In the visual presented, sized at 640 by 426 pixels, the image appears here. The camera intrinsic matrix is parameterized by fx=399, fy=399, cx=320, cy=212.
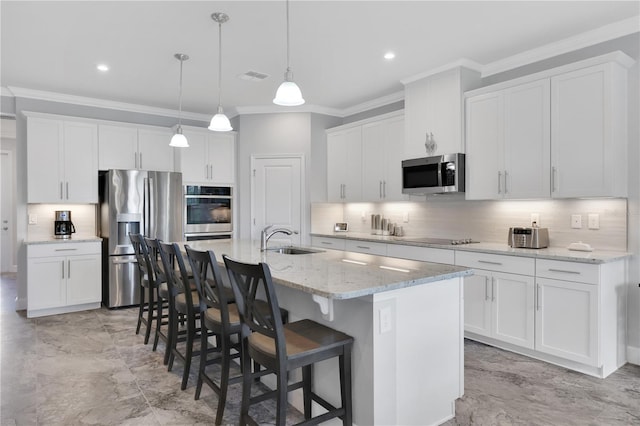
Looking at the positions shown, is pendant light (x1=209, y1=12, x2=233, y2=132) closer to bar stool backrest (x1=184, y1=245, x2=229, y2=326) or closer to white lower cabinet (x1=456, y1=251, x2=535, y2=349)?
bar stool backrest (x1=184, y1=245, x2=229, y2=326)

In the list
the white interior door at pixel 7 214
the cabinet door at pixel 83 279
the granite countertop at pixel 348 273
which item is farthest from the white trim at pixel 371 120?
the white interior door at pixel 7 214

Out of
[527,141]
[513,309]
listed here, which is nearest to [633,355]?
Result: [513,309]

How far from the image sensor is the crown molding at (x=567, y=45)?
3178 millimetres

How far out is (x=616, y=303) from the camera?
10.2ft

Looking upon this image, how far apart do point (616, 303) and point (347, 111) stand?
409 centimetres

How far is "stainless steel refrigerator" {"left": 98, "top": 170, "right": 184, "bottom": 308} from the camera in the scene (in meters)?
4.96

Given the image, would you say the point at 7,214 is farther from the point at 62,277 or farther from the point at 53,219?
the point at 62,277

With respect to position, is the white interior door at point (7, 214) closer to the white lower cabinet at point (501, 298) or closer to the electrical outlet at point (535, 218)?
the white lower cabinet at point (501, 298)

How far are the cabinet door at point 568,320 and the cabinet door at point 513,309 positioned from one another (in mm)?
63

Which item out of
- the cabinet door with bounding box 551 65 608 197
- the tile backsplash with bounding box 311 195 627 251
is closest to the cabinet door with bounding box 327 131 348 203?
the tile backsplash with bounding box 311 195 627 251

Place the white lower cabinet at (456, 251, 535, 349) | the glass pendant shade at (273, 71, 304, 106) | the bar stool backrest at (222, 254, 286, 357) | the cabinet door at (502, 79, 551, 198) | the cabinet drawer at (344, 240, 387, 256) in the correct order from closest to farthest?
1. the bar stool backrest at (222, 254, 286, 357)
2. the glass pendant shade at (273, 71, 304, 106)
3. the white lower cabinet at (456, 251, 535, 349)
4. the cabinet door at (502, 79, 551, 198)
5. the cabinet drawer at (344, 240, 387, 256)

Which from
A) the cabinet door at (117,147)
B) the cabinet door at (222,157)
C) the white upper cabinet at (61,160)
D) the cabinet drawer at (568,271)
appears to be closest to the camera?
the cabinet drawer at (568,271)

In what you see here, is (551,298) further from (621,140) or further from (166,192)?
(166,192)

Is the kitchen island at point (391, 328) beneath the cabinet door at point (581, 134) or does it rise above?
beneath
